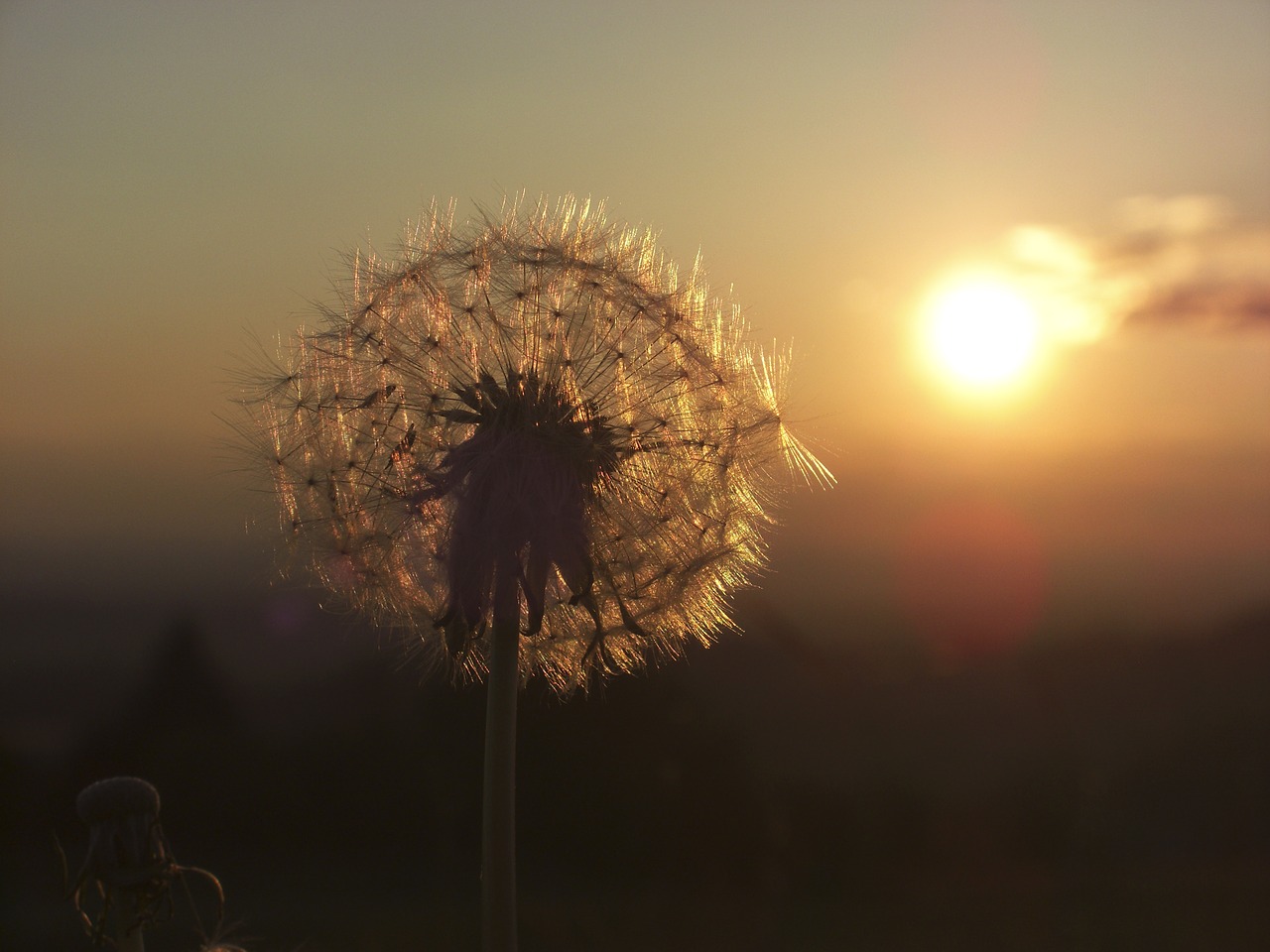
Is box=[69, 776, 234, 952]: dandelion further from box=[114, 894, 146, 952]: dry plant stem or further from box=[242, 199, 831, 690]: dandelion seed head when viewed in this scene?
box=[242, 199, 831, 690]: dandelion seed head

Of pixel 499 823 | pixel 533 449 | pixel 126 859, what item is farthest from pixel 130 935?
pixel 533 449

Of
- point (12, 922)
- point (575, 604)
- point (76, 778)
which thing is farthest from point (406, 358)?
point (76, 778)

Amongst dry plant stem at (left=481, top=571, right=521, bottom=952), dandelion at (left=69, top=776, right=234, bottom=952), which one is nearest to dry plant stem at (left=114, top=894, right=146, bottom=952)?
dandelion at (left=69, top=776, right=234, bottom=952)

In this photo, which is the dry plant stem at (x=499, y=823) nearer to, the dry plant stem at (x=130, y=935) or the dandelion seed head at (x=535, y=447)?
the dandelion seed head at (x=535, y=447)

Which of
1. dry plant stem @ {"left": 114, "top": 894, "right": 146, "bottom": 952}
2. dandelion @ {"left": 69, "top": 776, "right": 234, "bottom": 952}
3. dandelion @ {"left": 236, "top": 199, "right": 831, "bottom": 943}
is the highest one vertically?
dandelion @ {"left": 236, "top": 199, "right": 831, "bottom": 943}

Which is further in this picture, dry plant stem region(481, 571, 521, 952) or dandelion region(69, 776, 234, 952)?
dry plant stem region(481, 571, 521, 952)

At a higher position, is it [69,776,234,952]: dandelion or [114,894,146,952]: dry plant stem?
[69,776,234,952]: dandelion

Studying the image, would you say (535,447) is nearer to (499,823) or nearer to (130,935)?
(499,823)

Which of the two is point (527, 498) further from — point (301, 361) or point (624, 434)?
point (301, 361)
